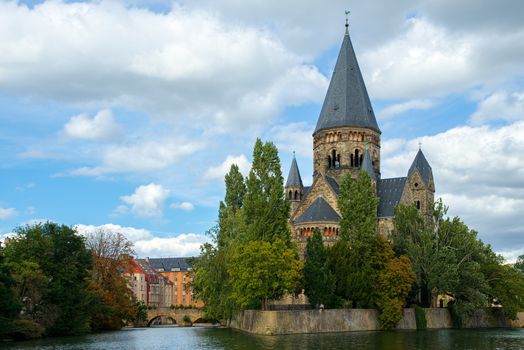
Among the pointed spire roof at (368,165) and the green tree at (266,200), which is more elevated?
the pointed spire roof at (368,165)

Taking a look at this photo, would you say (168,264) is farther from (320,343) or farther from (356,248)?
(320,343)

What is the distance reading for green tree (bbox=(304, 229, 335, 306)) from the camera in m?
67.4

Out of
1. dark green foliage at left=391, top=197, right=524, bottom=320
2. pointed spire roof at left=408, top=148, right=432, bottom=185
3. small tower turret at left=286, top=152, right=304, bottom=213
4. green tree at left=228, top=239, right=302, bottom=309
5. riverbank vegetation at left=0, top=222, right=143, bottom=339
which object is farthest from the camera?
pointed spire roof at left=408, top=148, right=432, bottom=185

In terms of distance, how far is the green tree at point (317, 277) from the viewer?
2653 inches

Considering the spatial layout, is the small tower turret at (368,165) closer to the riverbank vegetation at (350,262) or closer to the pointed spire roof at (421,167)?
the pointed spire roof at (421,167)

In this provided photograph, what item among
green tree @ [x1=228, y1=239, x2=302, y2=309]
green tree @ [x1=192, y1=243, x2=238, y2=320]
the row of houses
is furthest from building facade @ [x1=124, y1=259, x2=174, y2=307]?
green tree @ [x1=228, y1=239, x2=302, y2=309]

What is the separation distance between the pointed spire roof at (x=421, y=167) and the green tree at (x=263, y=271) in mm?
44845

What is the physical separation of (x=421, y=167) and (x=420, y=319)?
37.0m

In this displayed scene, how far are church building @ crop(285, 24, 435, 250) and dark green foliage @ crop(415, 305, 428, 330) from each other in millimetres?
24454

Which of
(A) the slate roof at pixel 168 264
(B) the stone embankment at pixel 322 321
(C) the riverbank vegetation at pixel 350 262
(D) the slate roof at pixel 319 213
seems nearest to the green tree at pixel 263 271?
(C) the riverbank vegetation at pixel 350 262

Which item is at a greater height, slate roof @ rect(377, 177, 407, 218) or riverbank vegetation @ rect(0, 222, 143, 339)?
slate roof @ rect(377, 177, 407, 218)

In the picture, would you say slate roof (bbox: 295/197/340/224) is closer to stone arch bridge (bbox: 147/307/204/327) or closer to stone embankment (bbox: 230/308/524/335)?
stone embankment (bbox: 230/308/524/335)

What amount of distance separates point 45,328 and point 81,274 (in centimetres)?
697

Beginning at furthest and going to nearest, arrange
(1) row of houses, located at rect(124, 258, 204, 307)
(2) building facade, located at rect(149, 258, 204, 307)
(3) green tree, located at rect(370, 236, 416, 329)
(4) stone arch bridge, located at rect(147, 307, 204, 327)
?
(2) building facade, located at rect(149, 258, 204, 307) → (1) row of houses, located at rect(124, 258, 204, 307) → (4) stone arch bridge, located at rect(147, 307, 204, 327) → (3) green tree, located at rect(370, 236, 416, 329)
